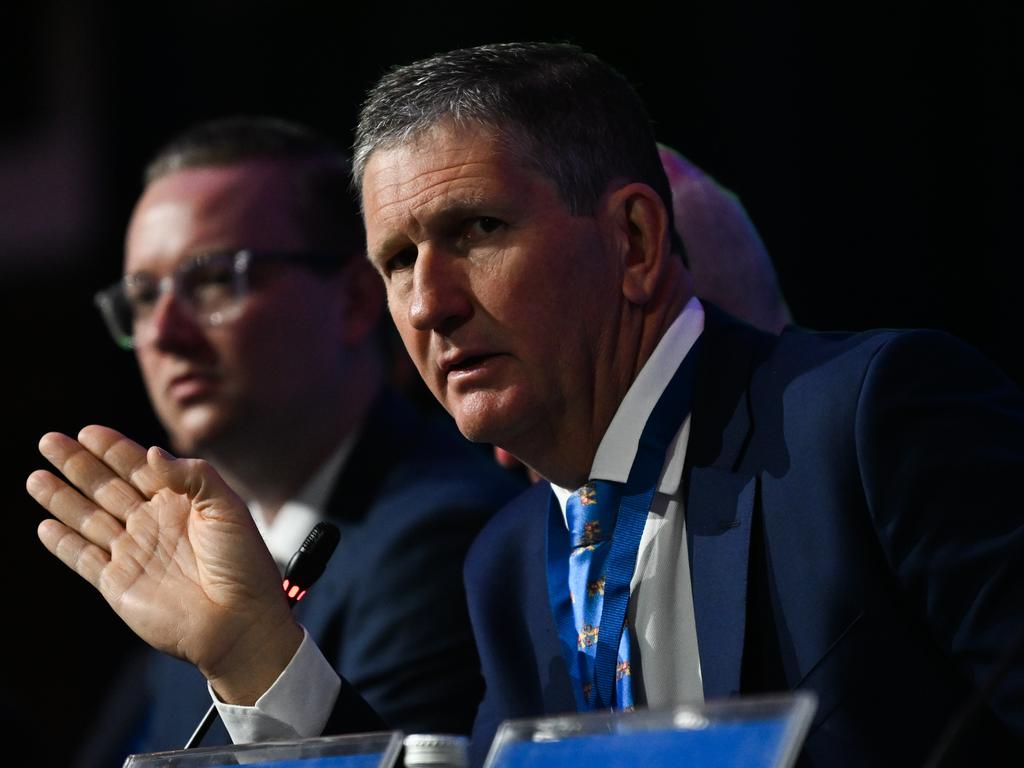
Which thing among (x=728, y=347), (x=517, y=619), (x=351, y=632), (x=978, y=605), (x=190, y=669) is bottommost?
(x=190, y=669)

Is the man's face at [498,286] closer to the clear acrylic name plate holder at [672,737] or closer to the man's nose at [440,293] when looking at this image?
the man's nose at [440,293]

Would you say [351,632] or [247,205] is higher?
[247,205]

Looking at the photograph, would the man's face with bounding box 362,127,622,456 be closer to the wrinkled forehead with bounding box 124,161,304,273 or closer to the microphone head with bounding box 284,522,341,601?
the microphone head with bounding box 284,522,341,601

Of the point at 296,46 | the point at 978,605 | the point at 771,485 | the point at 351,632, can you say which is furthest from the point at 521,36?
the point at 978,605

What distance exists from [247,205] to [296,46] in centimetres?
142

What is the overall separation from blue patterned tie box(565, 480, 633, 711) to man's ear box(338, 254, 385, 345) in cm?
151

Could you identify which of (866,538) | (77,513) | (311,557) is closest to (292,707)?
A: (311,557)

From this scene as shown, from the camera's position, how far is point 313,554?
6.48 ft

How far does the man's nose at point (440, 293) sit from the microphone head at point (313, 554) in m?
0.31

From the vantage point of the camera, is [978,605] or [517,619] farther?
[517,619]

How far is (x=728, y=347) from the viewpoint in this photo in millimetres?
1960

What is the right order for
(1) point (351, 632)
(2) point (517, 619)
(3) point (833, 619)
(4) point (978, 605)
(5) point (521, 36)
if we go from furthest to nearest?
(5) point (521, 36)
(1) point (351, 632)
(2) point (517, 619)
(3) point (833, 619)
(4) point (978, 605)

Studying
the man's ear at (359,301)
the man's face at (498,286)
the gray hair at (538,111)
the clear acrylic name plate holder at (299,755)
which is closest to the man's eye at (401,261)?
the man's face at (498,286)

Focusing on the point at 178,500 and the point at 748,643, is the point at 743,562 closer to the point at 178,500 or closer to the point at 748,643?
the point at 748,643
